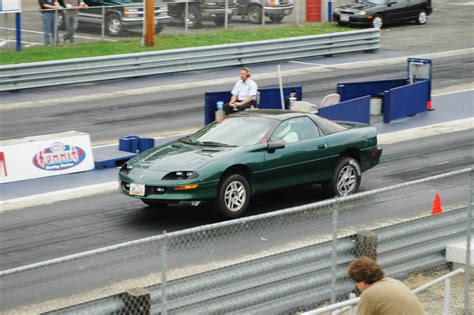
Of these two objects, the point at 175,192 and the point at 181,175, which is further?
the point at 181,175

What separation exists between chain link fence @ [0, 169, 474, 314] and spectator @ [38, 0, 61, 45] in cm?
2089

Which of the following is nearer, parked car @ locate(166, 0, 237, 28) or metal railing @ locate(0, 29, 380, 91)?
metal railing @ locate(0, 29, 380, 91)

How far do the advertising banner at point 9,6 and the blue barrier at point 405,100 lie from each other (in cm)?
1196

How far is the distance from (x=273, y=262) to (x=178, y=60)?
20.9 metres

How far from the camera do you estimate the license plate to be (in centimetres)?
1466

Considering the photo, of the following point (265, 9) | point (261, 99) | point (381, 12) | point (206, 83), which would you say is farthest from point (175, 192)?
point (381, 12)

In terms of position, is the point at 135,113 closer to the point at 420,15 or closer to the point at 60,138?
the point at 60,138

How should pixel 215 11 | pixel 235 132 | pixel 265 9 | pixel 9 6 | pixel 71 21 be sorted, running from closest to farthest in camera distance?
pixel 235 132 → pixel 9 6 → pixel 71 21 → pixel 215 11 → pixel 265 9

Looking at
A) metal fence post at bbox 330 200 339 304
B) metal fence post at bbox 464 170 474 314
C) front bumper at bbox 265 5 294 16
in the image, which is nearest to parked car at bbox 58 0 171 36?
front bumper at bbox 265 5 294 16

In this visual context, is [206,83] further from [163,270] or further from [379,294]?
[379,294]

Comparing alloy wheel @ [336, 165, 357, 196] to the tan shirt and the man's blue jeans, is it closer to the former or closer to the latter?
the tan shirt

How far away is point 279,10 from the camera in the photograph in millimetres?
39281

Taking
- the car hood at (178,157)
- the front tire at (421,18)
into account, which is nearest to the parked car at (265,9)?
the front tire at (421,18)

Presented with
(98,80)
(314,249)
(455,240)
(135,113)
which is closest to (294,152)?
(455,240)
